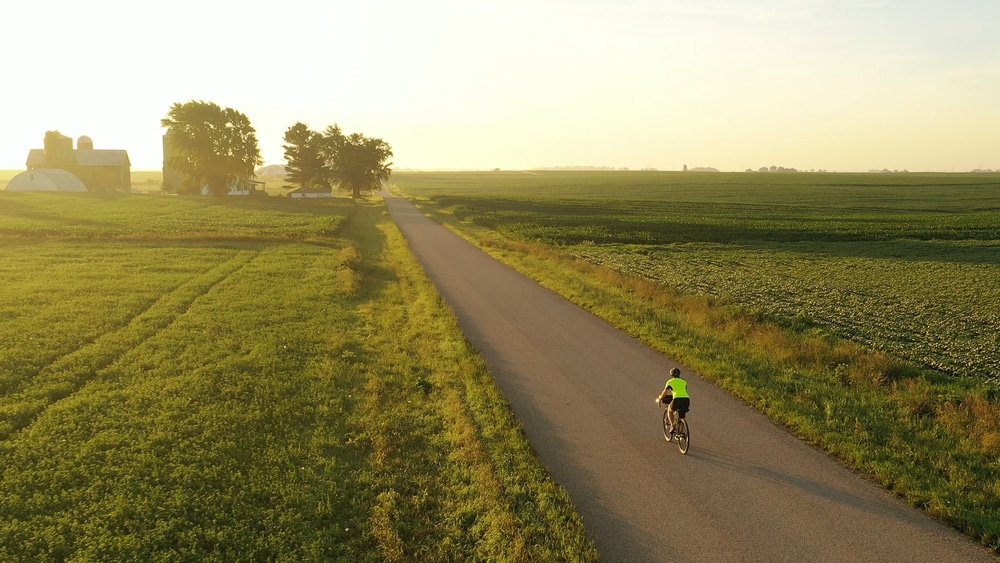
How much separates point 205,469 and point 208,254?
2788 cm

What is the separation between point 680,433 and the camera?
10.7 metres

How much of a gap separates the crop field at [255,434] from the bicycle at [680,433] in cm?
260

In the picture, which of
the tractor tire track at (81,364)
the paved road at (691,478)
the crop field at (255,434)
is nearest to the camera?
the paved road at (691,478)

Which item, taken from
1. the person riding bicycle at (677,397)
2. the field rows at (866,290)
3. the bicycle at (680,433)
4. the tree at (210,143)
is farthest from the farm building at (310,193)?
the person riding bicycle at (677,397)

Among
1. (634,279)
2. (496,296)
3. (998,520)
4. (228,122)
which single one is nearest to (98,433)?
(998,520)

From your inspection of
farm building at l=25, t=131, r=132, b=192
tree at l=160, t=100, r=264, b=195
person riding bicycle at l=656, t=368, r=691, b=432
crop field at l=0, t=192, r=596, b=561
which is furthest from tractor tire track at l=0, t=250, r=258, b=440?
farm building at l=25, t=131, r=132, b=192

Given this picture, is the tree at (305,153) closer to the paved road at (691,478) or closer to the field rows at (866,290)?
the field rows at (866,290)

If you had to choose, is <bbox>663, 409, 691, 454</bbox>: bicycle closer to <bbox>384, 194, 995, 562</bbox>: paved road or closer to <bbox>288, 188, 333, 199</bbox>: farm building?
<bbox>384, 194, 995, 562</bbox>: paved road

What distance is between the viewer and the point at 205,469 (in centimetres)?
978

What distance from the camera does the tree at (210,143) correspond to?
8306 cm

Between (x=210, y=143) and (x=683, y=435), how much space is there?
8731 centimetres

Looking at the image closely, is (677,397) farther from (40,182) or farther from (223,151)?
(40,182)

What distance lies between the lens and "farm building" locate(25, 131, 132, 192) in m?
108

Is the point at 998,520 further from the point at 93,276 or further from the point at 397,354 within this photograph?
the point at 93,276
